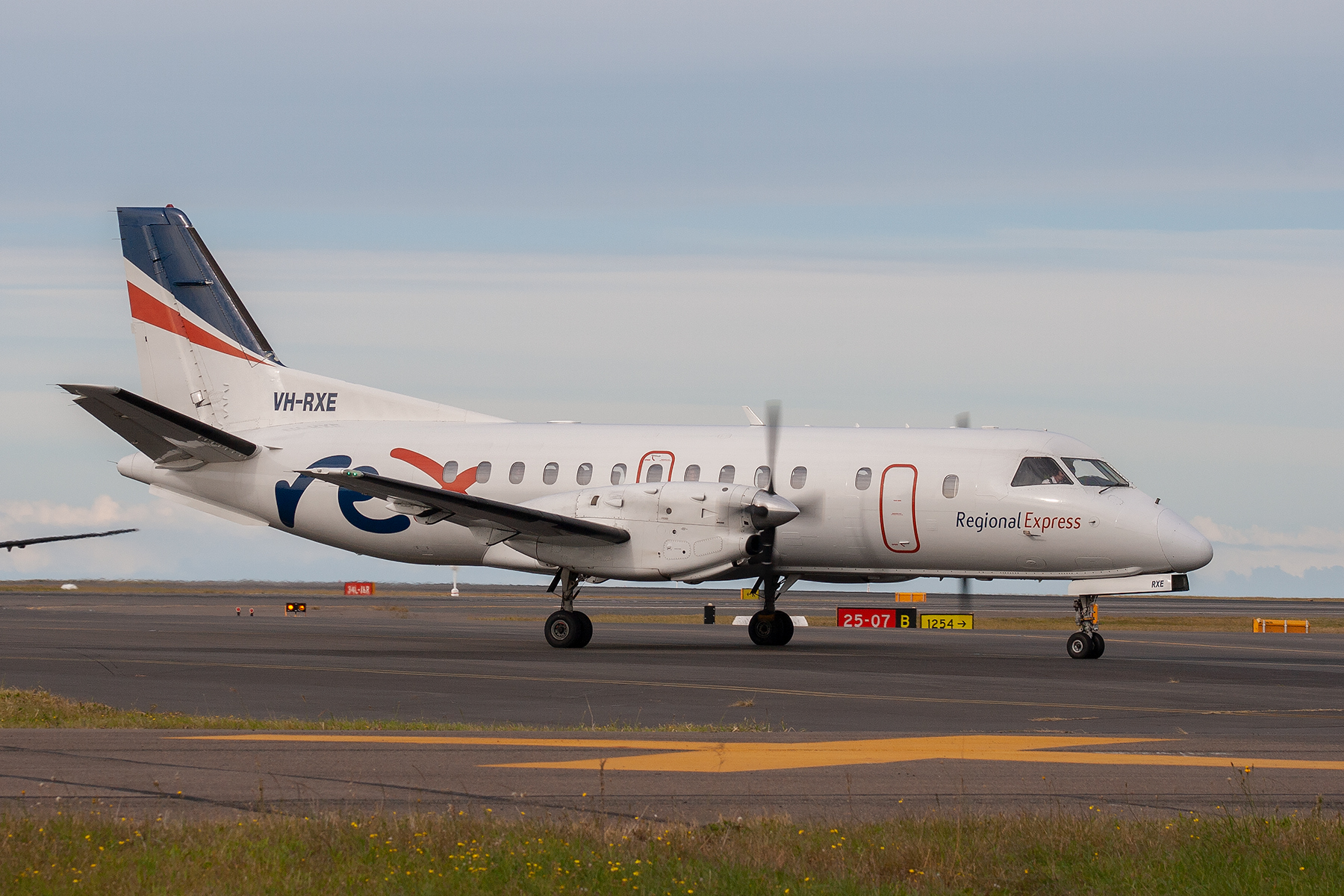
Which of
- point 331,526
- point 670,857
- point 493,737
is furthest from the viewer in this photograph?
point 331,526

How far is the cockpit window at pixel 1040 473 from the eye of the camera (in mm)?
29734

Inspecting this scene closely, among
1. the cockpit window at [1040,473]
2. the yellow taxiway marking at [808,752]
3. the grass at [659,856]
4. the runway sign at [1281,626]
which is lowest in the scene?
the runway sign at [1281,626]

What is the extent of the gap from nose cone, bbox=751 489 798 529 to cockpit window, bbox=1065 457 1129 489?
5.47 metres

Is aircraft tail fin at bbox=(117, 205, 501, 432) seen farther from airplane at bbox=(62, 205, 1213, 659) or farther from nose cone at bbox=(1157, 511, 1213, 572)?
nose cone at bbox=(1157, 511, 1213, 572)

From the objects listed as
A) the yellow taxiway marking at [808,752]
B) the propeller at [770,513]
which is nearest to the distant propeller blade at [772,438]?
the propeller at [770,513]

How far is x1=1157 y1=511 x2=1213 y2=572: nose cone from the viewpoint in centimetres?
2827

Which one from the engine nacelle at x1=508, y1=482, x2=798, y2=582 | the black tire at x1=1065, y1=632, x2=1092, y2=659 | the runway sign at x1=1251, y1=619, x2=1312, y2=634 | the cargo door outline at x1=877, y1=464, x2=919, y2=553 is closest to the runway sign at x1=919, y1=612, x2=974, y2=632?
the runway sign at x1=1251, y1=619, x2=1312, y2=634

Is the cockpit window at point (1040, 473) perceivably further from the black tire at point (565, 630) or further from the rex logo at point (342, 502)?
the rex logo at point (342, 502)

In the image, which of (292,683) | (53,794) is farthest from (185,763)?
(292,683)

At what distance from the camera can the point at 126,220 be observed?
122ft

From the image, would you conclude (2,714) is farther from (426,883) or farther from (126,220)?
(126,220)

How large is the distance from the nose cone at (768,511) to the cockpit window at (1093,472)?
547 centimetres

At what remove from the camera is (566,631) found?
3086 centimetres

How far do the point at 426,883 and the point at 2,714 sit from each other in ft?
35.1
